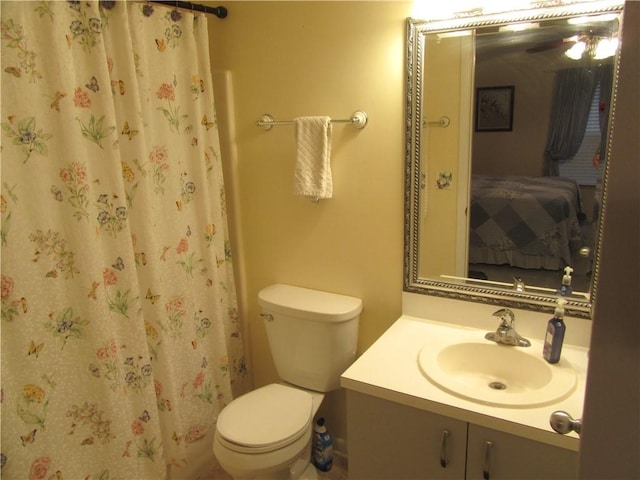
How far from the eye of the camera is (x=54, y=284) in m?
1.41

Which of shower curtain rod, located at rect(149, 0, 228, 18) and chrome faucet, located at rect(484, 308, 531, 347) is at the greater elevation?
shower curtain rod, located at rect(149, 0, 228, 18)

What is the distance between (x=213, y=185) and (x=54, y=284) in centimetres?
76

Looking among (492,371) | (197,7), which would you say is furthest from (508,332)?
(197,7)

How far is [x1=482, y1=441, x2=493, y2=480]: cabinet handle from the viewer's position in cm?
116

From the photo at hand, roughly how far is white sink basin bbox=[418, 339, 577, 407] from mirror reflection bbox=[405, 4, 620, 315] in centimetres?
19

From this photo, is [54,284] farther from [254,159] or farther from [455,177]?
[455,177]

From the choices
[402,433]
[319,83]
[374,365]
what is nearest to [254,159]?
[319,83]

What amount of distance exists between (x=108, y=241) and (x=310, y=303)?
80cm

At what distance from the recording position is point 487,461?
1.17 meters

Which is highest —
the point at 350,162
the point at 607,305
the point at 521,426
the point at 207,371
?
the point at 350,162

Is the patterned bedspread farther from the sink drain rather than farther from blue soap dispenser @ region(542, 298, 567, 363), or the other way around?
the sink drain

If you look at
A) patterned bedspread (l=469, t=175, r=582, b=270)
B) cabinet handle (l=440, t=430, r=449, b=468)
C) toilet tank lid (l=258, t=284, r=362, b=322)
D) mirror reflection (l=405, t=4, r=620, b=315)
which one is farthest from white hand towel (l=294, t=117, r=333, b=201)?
cabinet handle (l=440, t=430, r=449, b=468)

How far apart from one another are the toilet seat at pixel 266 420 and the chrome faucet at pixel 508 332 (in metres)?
0.77

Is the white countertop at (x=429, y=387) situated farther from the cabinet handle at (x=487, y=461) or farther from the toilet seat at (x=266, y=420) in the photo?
the toilet seat at (x=266, y=420)
